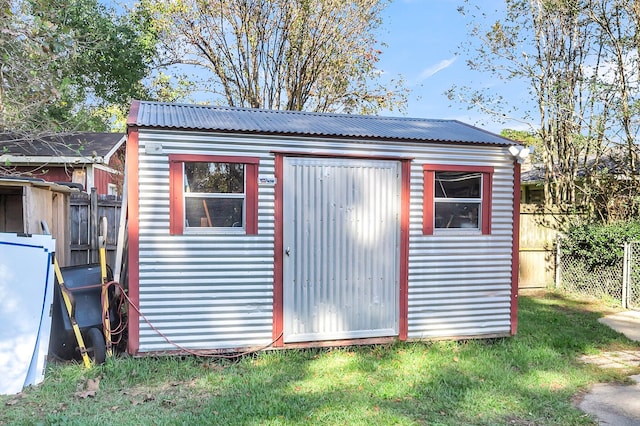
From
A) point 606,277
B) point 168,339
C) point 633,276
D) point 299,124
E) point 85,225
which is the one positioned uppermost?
point 299,124

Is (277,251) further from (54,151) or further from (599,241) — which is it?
A: (54,151)

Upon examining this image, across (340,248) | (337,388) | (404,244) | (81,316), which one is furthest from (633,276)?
(81,316)

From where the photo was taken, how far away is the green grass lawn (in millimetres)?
3330

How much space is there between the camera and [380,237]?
508 centimetres

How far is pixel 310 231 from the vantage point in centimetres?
488

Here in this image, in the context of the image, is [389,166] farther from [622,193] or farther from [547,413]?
[622,193]

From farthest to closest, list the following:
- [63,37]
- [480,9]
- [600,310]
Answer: [480,9]
[600,310]
[63,37]

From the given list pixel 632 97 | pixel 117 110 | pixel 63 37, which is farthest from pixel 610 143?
pixel 117 110

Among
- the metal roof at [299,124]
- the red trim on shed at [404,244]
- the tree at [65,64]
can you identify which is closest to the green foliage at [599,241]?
the metal roof at [299,124]

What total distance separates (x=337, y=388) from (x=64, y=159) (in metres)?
8.43

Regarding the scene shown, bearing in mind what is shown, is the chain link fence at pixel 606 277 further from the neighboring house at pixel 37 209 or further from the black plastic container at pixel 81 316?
the neighboring house at pixel 37 209

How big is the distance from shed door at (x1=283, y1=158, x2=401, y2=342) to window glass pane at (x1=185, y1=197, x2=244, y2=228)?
1.71ft

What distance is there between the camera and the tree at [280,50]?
12875 mm

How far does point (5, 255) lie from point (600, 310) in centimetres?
828
